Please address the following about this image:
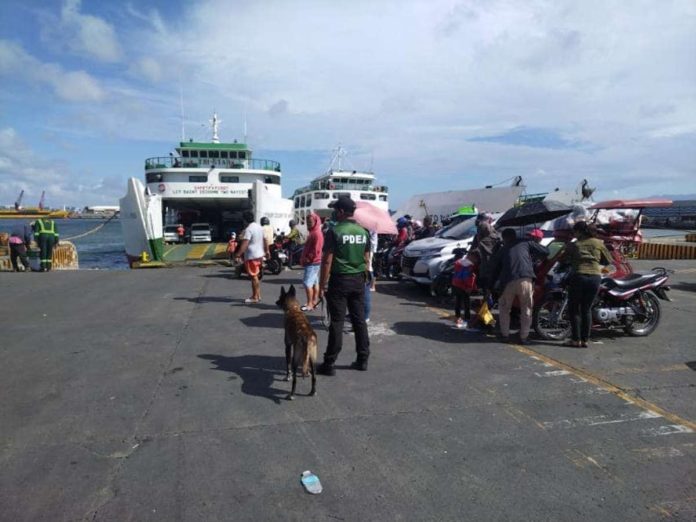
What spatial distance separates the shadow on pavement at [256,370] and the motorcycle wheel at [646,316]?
15.8ft

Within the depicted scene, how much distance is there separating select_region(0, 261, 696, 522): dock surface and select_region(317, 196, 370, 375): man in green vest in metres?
0.40

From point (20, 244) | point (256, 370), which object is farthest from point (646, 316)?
point (20, 244)

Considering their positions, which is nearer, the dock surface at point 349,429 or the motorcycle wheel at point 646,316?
the dock surface at point 349,429

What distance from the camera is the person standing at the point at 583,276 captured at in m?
5.66

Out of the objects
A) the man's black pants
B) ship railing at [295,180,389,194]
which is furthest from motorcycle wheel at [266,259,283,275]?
ship railing at [295,180,389,194]

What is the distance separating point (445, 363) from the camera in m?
5.23

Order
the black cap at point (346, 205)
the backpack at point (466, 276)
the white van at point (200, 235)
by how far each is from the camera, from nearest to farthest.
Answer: the black cap at point (346, 205) → the backpack at point (466, 276) → the white van at point (200, 235)

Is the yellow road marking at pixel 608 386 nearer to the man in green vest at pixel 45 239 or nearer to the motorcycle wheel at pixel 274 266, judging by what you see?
the motorcycle wheel at pixel 274 266

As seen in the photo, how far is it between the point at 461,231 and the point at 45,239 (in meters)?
12.2

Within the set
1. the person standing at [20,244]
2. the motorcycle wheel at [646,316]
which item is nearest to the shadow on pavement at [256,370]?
the motorcycle wheel at [646,316]

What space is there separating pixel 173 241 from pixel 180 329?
1871 centimetres

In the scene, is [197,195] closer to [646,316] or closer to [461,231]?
[461,231]

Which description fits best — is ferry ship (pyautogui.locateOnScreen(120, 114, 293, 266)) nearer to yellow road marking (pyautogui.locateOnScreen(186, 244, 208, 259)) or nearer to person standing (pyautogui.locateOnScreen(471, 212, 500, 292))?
yellow road marking (pyautogui.locateOnScreen(186, 244, 208, 259))

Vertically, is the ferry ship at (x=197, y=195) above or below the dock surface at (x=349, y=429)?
above
